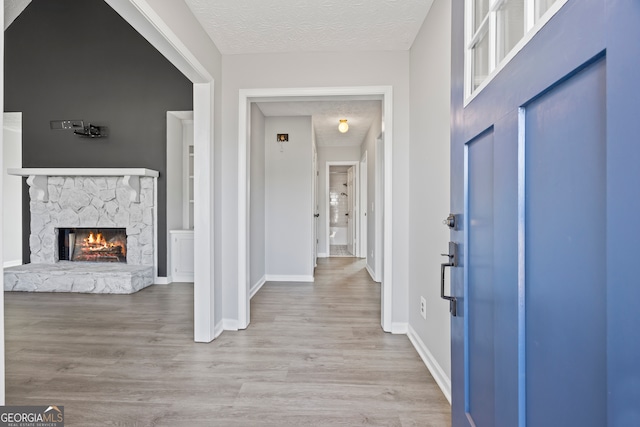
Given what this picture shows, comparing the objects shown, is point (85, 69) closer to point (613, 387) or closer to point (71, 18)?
point (71, 18)

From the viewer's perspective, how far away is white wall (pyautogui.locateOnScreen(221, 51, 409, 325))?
9.04 ft

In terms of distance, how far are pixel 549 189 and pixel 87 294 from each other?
4721 millimetres

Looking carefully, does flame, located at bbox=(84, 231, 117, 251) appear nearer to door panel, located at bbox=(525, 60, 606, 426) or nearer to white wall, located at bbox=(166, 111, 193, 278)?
white wall, located at bbox=(166, 111, 193, 278)

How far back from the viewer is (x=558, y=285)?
0.62 m

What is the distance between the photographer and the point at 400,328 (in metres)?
2.74

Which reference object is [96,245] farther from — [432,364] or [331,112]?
[432,364]

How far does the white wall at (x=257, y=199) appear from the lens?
12.9ft

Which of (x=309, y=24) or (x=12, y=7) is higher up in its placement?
(x=309, y=24)

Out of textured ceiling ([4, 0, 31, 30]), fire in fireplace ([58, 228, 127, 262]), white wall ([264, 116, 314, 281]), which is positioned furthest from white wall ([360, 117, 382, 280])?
textured ceiling ([4, 0, 31, 30])

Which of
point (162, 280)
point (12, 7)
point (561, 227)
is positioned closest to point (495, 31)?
point (561, 227)

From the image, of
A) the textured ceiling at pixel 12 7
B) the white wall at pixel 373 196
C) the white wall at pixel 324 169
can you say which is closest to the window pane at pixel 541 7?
the textured ceiling at pixel 12 7

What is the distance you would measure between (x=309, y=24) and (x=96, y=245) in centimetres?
427

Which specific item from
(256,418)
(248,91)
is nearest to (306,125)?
(248,91)

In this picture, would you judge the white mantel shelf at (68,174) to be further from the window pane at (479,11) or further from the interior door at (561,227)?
the interior door at (561,227)
